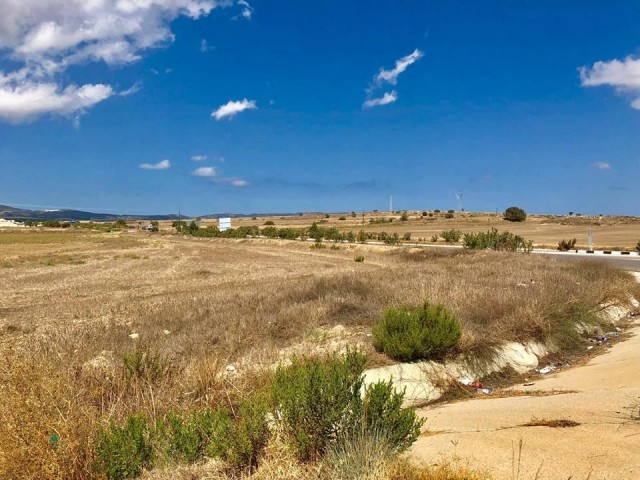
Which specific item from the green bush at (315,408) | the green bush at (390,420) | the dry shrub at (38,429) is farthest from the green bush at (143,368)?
the green bush at (390,420)

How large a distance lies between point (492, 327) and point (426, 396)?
353 centimetres

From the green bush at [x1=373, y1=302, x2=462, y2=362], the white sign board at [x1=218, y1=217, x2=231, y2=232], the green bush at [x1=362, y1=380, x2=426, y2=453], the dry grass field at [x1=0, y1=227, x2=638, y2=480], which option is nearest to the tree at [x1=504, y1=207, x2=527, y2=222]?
the white sign board at [x1=218, y1=217, x2=231, y2=232]

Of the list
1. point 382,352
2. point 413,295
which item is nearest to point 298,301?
point 413,295

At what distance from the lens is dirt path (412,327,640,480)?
440cm

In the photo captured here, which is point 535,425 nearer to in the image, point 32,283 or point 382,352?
point 382,352

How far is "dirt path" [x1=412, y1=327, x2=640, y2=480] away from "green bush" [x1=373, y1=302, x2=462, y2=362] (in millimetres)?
1467

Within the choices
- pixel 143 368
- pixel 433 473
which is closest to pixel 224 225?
pixel 143 368

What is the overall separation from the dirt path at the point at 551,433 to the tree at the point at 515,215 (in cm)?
12051

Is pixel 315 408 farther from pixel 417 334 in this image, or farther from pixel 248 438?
pixel 417 334

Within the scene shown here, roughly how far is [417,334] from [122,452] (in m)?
6.05

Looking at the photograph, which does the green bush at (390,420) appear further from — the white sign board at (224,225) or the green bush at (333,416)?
the white sign board at (224,225)

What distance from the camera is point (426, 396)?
8.59 metres

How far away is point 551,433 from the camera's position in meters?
5.23

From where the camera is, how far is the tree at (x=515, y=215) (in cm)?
11994
